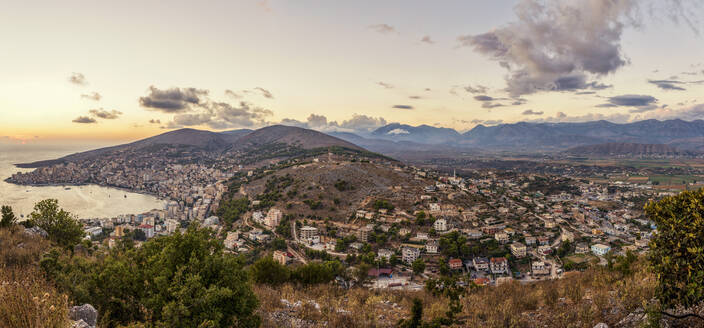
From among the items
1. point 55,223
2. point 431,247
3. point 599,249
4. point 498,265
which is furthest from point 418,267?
point 55,223

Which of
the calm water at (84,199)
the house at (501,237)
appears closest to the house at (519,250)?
the house at (501,237)

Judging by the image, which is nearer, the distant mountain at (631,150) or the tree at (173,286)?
the tree at (173,286)

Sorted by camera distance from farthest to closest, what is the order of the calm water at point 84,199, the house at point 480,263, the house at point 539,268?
the calm water at point 84,199
the house at point 480,263
the house at point 539,268

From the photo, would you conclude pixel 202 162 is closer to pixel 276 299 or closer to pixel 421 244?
pixel 421 244

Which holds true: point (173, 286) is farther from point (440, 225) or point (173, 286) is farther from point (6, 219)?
point (440, 225)

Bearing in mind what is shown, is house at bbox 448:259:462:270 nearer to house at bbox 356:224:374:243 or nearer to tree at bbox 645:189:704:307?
house at bbox 356:224:374:243

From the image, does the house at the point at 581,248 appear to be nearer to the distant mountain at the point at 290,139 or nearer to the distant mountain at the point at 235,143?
the distant mountain at the point at 235,143

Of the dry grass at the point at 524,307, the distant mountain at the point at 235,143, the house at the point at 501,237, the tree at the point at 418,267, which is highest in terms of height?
the distant mountain at the point at 235,143
